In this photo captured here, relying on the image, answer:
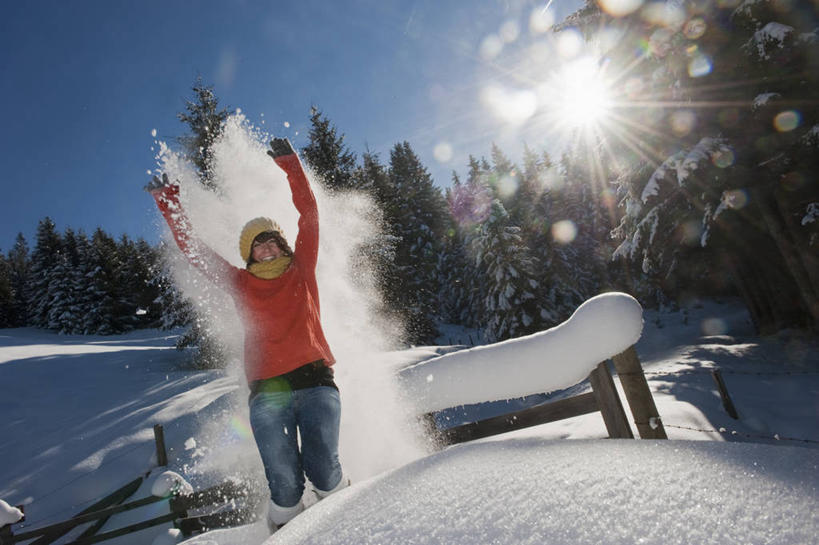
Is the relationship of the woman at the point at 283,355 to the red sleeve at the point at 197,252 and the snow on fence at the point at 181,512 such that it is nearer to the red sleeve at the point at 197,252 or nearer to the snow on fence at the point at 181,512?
the red sleeve at the point at 197,252

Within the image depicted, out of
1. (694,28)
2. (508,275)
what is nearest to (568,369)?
(694,28)

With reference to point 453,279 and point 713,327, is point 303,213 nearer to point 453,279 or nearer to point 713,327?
point 713,327

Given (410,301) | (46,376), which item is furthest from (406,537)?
(410,301)

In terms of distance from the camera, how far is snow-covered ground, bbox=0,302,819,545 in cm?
97

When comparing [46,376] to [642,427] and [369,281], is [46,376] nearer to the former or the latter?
[369,281]

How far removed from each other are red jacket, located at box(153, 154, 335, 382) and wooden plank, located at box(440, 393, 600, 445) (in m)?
1.30

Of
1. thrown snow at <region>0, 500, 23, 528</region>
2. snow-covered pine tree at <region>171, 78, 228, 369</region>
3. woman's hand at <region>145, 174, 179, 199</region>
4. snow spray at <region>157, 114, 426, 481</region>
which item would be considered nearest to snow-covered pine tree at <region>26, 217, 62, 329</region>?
snow-covered pine tree at <region>171, 78, 228, 369</region>

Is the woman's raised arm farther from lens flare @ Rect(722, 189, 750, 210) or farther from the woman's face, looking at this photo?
lens flare @ Rect(722, 189, 750, 210)

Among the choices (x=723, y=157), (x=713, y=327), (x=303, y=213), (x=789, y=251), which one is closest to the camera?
(x=303, y=213)

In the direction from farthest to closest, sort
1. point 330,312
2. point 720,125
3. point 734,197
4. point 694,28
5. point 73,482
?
point 734,197
point 720,125
point 694,28
point 73,482
point 330,312

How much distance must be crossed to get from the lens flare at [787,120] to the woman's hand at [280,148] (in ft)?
34.6

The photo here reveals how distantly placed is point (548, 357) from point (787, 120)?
34.1 feet

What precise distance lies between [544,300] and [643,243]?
43.3ft

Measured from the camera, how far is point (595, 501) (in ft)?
3.42
